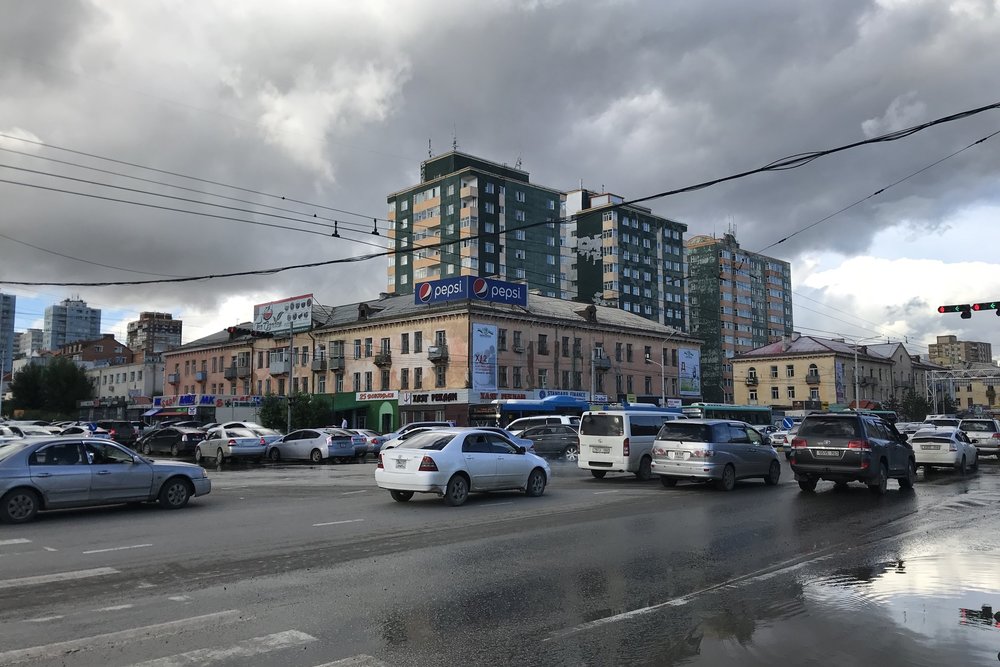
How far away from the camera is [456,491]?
49.6 ft

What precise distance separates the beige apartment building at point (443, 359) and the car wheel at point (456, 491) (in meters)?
39.0

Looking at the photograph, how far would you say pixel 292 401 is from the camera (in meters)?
49.3

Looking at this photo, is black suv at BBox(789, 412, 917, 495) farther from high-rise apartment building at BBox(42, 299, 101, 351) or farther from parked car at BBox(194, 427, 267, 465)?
high-rise apartment building at BBox(42, 299, 101, 351)

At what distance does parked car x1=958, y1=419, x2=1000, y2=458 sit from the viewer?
3098 cm

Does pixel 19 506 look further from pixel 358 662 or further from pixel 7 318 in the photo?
pixel 7 318

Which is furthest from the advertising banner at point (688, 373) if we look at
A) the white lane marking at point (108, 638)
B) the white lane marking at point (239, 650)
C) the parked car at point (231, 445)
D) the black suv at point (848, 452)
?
the white lane marking at point (239, 650)

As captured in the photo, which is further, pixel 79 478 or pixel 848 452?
pixel 848 452

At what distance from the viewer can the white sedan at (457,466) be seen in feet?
49.0

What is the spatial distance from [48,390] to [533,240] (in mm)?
65405

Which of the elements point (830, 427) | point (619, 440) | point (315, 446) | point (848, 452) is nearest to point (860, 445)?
point (848, 452)

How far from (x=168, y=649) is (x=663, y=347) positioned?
69.4 m

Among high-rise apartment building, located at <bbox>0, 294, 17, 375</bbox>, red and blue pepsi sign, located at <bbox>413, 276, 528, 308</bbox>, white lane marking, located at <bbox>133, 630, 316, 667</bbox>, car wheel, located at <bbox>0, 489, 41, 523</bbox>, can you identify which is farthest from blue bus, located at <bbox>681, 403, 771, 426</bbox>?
high-rise apartment building, located at <bbox>0, 294, 17, 375</bbox>

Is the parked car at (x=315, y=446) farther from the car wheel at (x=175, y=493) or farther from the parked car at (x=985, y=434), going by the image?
the parked car at (x=985, y=434)

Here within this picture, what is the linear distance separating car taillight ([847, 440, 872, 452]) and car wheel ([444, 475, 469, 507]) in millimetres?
8754
